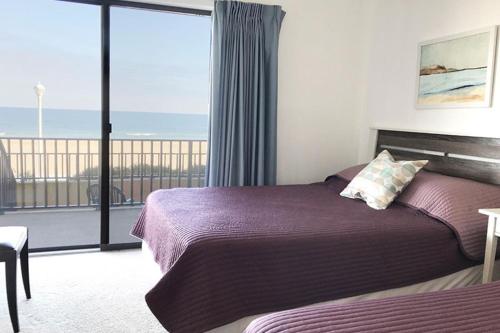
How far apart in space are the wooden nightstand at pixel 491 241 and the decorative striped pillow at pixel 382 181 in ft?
1.87

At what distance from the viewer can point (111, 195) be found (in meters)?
3.86

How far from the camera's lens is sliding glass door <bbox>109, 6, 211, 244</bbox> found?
3.66m

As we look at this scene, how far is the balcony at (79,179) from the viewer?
396cm

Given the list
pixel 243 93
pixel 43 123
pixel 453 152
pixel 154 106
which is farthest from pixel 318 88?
pixel 43 123

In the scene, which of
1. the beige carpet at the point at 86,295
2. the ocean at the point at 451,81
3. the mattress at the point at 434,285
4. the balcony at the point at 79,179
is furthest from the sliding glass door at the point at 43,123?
the ocean at the point at 451,81

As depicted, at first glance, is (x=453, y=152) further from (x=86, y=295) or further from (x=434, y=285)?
(x=86, y=295)

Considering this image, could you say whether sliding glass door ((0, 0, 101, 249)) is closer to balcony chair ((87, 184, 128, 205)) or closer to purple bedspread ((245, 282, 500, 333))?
balcony chair ((87, 184, 128, 205))

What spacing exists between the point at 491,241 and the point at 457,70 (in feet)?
4.30

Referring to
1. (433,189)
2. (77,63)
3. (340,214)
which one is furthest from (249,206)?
(77,63)

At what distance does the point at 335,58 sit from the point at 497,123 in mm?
1665

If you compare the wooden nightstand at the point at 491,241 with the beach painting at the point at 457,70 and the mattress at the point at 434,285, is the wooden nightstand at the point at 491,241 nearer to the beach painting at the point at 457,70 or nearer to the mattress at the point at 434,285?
the mattress at the point at 434,285

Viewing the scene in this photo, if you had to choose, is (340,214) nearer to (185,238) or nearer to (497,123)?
(185,238)

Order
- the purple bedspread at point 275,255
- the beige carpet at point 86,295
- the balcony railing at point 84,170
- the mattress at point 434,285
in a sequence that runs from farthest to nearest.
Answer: the balcony railing at point 84,170 → the beige carpet at point 86,295 → the mattress at point 434,285 → the purple bedspread at point 275,255

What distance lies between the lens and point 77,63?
419cm
